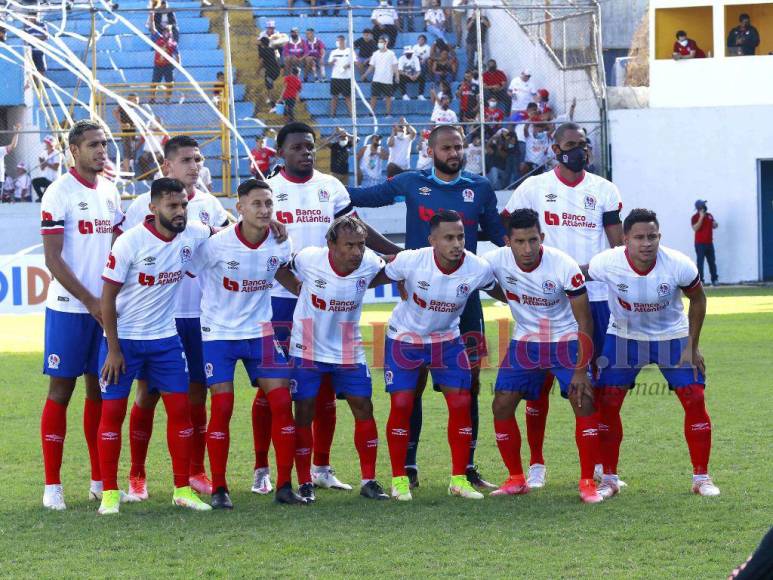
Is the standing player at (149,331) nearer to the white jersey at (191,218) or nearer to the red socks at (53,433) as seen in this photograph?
the red socks at (53,433)

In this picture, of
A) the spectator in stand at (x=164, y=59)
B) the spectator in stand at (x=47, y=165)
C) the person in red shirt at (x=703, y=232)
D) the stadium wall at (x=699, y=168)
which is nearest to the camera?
the spectator in stand at (x=47, y=165)

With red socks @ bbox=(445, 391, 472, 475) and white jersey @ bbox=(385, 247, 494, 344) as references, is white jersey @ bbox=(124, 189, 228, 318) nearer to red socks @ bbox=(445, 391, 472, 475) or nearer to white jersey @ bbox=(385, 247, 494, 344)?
white jersey @ bbox=(385, 247, 494, 344)

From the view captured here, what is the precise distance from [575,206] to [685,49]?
19564 millimetres

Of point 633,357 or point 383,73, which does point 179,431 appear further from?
point 383,73

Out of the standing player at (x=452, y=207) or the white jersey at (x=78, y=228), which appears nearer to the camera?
the white jersey at (x=78, y=228)

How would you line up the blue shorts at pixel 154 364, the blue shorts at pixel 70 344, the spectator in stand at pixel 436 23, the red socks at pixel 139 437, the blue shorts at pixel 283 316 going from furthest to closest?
the spectator in stand at pixel 436 23 → the blue shorts at pixel 283 316 → the red socks at pixel 139 437 → the blue shorts at pixel 70 344 → the blue shorts at pixel 154 364

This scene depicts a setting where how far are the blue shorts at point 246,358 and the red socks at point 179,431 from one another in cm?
27

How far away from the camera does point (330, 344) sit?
7484mm

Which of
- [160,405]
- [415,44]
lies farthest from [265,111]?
[160,405]

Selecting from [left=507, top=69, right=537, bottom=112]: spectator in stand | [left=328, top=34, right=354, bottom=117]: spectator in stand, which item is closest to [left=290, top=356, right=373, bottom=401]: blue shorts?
[left=328, top=34, right=354, bottom=117]: spectator in stand

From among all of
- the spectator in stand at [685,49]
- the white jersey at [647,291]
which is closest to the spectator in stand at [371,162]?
the spectator in stand at [685,49]

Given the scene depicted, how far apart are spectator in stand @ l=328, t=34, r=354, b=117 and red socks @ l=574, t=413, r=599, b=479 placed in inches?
653

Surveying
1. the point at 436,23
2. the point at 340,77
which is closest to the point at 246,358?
the point at 340,77

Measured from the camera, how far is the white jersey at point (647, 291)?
7.39 metres
